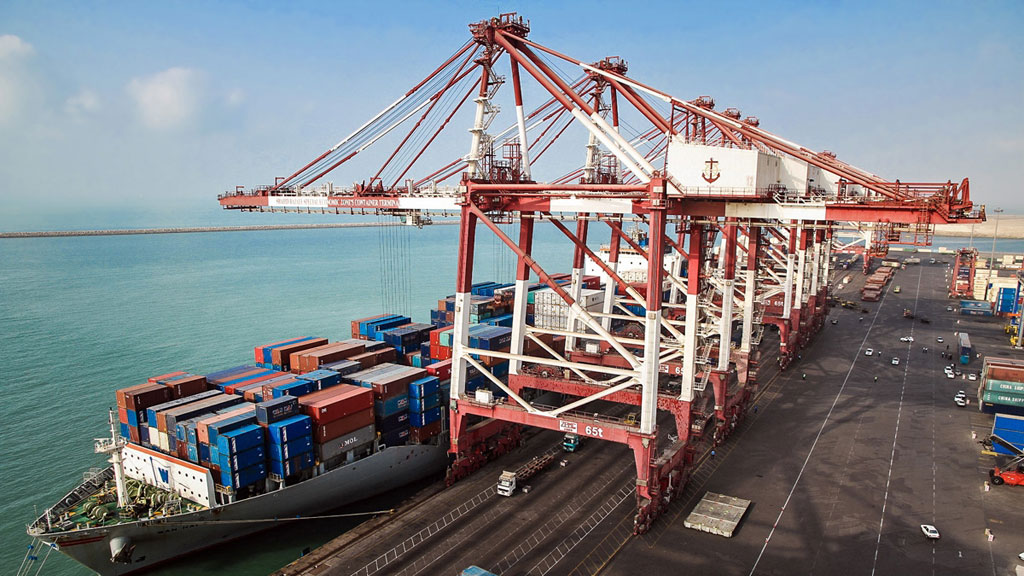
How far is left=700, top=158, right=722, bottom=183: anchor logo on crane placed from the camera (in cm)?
2996

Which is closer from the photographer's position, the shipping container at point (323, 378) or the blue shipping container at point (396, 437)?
the shipping container at point (323, 378)

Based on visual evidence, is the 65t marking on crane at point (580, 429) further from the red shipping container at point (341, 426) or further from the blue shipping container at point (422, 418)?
the red shipping container at point (341, 426)

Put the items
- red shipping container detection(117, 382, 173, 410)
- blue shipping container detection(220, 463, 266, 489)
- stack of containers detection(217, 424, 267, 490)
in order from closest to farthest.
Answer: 1. stack of containers detection(217, 424, 267, 490)
2. blue shipping container detection(220, 463, 266, 489)
3. red shipping container detection(117, 382, 173, 410)

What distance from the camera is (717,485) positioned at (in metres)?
31.2

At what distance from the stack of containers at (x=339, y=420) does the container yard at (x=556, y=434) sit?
0.39ft

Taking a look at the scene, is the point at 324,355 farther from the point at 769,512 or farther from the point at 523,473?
the point at 769,512

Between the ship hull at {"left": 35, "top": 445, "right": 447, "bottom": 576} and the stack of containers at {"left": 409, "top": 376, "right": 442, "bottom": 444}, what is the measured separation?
0.90 m

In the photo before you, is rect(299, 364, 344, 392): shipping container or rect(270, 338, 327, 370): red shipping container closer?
rect(299, 364, 344, 392): shipping container

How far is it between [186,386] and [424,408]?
1298 cm

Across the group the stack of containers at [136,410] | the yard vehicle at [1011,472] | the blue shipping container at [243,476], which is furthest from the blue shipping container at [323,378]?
the yard vehicle at [1011,472]

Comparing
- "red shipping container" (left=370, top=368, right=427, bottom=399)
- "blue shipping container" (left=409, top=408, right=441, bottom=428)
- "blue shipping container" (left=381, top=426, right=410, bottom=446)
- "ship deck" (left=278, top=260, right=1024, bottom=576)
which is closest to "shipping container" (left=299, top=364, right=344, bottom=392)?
"red shipping container" (left=370, top=368, right=427, bottom=399)

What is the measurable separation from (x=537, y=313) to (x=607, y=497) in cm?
2074

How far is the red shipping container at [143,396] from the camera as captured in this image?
29.1 m

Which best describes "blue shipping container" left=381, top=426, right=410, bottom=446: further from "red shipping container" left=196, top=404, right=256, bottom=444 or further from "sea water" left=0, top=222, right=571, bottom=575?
"red shipping container" left=196, top=404, right=256, bottom=444
